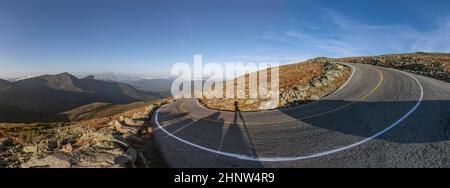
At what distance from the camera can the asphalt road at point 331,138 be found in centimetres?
717

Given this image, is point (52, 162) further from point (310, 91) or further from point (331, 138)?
point (310, 91)

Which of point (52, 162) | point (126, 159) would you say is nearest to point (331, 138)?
point (126, 159)

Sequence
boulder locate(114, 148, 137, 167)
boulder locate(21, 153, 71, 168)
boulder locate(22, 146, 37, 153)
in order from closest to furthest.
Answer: boulder locate(21, 153, 71, 168)
boulder locate(114, 148, 137, 167)
boulder locate(22, 146, 37, 153)

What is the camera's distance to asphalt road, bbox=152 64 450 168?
7.17 metres

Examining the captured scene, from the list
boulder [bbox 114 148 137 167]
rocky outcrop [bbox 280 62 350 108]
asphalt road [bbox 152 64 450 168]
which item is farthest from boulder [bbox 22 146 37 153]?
rocky outcrop [bbox 280 62 350 108]

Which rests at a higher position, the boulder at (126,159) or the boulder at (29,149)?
the boulder at (126,159)

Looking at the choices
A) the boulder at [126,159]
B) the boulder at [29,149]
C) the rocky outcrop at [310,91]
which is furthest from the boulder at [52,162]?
the rocky outcrop at [310,91]

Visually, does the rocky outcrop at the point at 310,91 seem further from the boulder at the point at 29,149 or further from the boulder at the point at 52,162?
the boulder at the point at 29,149

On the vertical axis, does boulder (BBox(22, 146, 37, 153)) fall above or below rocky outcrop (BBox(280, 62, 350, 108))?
below

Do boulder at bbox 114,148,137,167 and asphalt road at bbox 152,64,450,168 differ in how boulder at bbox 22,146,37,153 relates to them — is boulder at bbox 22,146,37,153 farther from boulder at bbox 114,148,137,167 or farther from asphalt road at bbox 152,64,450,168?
boulder at bbox 114,148,137,167

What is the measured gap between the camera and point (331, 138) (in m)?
9.16
